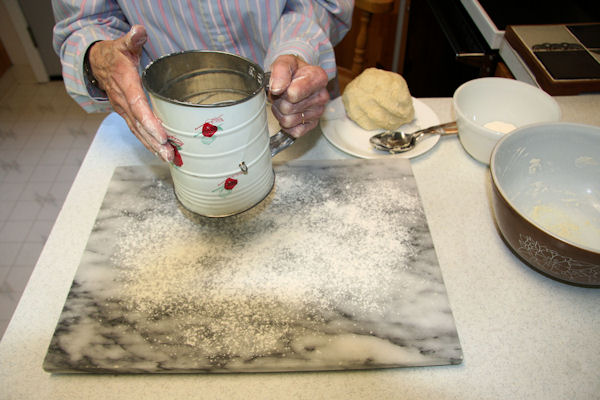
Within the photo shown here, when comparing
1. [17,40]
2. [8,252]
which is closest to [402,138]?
[8,252]

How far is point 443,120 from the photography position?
847 mm

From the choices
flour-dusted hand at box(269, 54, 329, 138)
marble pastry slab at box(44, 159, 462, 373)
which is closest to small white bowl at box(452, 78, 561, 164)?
marble pastry slab at box(44, 159, 462, 373)

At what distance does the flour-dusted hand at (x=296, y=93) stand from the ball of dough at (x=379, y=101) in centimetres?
14

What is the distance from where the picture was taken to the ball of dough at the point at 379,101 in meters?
0.77

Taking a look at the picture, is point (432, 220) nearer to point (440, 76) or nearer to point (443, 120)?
point (443, 120)

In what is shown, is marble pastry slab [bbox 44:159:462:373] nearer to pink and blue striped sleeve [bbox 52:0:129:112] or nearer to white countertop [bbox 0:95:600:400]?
white countertop [bbox 0:95:600:400]

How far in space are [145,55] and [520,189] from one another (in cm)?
82

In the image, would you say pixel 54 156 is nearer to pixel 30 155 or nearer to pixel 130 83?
pixel 30 155

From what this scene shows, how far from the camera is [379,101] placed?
30.1 inches

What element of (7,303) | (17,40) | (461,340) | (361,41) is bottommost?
(7,303)

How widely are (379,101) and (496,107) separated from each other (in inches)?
9.8

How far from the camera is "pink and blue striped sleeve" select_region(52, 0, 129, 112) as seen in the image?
0.72m

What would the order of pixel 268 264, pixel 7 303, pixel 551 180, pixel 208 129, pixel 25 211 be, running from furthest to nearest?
pixel 25 211 < pixel 7 303 < pixel 551 180 < pixel 268 264 < pixel 208 129

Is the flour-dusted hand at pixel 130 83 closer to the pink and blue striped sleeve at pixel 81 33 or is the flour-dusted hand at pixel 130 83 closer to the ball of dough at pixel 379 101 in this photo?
the pink and blue striped sleeve at pixel 81 33
